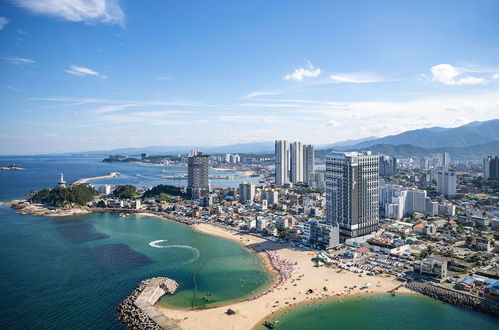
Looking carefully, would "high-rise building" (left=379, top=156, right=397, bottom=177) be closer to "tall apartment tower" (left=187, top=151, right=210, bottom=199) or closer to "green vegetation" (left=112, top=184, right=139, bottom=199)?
"tall apartment tower" (left=187, top=151, right=210, bottom=199)

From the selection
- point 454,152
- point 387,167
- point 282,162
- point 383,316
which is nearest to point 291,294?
point 383,316

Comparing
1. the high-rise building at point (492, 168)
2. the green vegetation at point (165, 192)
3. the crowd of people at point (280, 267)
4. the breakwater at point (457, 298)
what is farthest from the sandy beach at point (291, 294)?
the high-rise building at point (492, 168)

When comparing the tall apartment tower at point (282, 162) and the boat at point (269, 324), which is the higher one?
the tall apartment tower at point (282, 162)

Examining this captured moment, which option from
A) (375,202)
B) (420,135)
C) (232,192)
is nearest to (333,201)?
(375,202)

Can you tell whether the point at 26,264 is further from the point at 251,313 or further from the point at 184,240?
the point at 251,313

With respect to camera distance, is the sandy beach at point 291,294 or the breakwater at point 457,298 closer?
the sandy beach at point 291,294

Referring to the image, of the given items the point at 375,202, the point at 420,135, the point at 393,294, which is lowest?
the point at 393,294

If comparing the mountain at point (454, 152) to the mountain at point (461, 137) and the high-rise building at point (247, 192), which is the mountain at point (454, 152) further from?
the high-rise building at point (247, 192)

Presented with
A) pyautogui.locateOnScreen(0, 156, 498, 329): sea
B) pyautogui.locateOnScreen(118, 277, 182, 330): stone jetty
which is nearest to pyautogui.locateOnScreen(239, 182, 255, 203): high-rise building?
pyautogui.locateOnScreen(0, 156, 498, 329): sea
